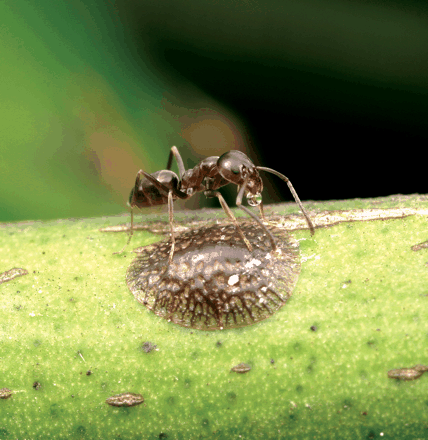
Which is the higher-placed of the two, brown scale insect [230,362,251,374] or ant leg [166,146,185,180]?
ant leg [166,146,185,180]

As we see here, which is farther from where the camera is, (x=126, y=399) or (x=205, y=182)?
(x=205, y=182)

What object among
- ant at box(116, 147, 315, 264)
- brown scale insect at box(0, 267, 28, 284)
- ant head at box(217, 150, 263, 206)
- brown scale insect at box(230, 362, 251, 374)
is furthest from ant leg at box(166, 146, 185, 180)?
brown scale insect at box(230, 362, 251, 374)

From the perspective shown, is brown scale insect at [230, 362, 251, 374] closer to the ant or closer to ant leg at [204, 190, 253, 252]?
ant leg at [204, 190, 253, 252]

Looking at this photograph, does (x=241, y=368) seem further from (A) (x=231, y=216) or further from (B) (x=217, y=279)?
(A) (x=231, y=216)

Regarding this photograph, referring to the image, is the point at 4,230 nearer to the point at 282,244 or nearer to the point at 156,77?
the point at 282,244

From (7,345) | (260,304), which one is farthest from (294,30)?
(7,345)

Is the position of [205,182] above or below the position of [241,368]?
above

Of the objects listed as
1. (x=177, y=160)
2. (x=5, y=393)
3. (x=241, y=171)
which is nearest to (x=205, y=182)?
(x=177, y=160)

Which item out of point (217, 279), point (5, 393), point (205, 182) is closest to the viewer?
point (5, 393)
